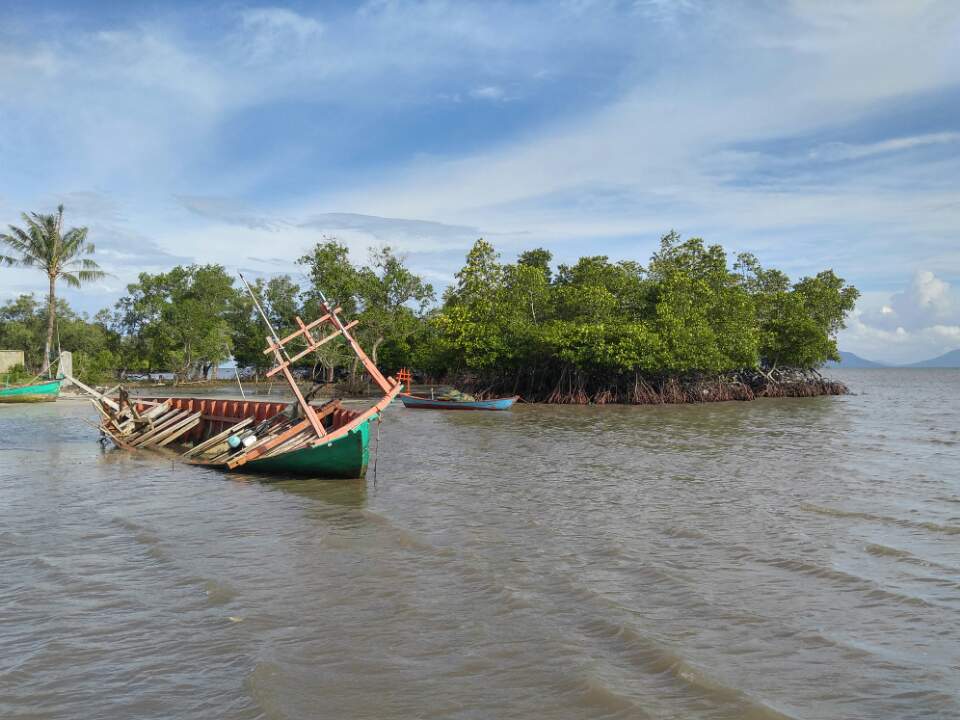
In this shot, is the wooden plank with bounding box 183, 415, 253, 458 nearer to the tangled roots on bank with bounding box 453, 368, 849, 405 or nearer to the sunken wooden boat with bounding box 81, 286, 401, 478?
the sunken wooden boat with bounding box 81, 286, 401, 478

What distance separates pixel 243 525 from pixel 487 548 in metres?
3.86

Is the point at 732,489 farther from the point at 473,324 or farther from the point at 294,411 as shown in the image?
the point at 473,324

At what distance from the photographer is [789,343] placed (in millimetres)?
47031

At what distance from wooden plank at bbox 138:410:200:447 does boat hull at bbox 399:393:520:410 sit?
55.3ft

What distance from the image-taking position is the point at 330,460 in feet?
47.9

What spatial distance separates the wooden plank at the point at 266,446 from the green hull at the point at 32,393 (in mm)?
28899

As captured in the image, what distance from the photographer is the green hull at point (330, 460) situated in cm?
1431

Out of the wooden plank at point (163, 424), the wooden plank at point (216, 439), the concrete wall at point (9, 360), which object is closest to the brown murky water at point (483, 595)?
the wooden plank at point (216, 439)

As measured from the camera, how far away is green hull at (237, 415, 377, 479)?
47.0 feet

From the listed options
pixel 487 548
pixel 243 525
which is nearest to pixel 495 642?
pixel 487 548

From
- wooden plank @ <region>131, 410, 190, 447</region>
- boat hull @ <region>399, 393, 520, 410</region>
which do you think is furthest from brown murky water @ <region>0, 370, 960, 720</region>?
boat hull @ <region>399, 393, 520, 410</region>

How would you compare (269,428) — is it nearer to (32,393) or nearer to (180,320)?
(32,393)

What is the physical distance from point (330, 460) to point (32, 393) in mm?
32050

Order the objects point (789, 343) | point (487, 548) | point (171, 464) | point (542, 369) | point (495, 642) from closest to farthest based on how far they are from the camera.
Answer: point (495, 642), point (487, 548), point (171, 464), point (542, 369), point (789, 343)
